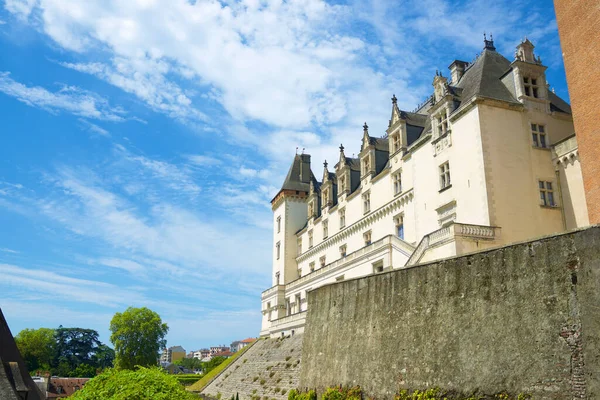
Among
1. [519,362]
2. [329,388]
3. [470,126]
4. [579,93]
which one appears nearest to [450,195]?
[470,126]

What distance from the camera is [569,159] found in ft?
78.1

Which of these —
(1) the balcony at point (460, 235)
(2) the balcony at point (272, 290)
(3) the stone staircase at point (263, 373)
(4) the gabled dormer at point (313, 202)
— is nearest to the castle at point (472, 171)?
(1) the balcony at point (460, 235)

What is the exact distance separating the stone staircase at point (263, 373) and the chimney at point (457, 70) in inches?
731

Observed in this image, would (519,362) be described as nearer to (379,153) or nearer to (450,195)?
(450,195)

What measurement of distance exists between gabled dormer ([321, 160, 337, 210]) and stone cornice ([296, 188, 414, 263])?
10.5 ft

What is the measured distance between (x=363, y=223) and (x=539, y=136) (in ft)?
47.2

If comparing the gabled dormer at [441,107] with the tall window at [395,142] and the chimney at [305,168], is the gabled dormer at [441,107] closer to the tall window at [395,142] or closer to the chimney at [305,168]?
the tall window at [395,142]

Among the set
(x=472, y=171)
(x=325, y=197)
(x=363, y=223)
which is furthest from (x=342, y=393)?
(x=325, y=197)

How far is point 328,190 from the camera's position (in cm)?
4400

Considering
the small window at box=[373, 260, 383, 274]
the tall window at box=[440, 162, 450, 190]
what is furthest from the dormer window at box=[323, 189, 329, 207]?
the tall window at box=[440, 162, 450, 190]

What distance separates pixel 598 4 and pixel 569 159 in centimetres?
680

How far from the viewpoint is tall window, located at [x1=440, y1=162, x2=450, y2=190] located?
26297 mm

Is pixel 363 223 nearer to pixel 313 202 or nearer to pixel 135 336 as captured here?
pixel 313 202

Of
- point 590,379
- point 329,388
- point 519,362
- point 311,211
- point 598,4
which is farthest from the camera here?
point 311,211
